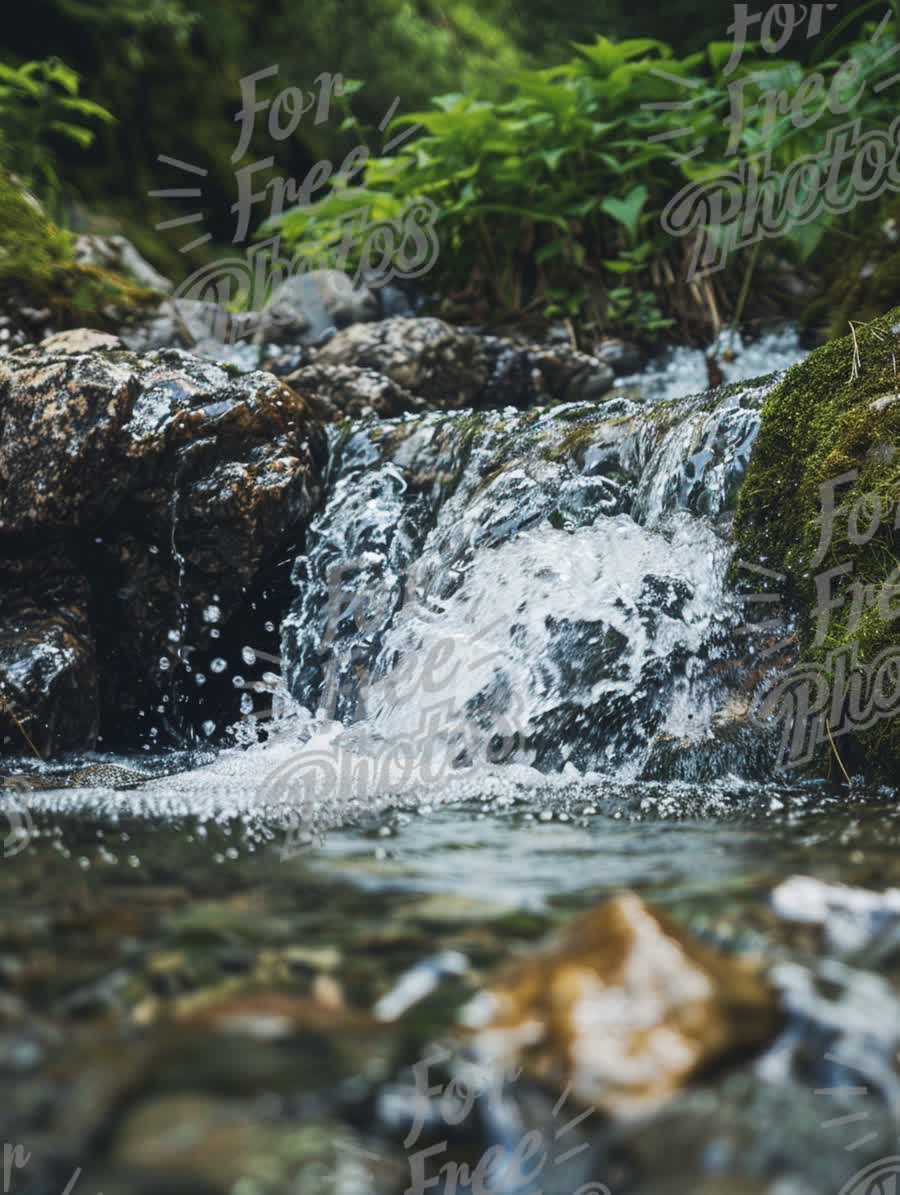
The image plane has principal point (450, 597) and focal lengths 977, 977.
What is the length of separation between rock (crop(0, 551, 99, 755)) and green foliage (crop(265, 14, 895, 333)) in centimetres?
377

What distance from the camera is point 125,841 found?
1984mm

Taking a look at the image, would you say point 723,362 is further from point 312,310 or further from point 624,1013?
point 624,1013

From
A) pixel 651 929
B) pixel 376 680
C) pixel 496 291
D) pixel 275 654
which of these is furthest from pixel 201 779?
pixel 496 291

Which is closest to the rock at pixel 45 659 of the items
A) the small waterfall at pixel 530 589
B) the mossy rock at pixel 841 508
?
the small waterfall at pixel 530 589

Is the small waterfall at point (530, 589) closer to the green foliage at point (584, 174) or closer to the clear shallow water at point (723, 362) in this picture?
the clear shallow water at point (723, 362)

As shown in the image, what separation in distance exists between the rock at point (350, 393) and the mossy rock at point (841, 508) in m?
2.26

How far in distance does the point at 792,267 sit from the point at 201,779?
5453mm

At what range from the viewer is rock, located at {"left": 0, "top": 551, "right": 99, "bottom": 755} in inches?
140

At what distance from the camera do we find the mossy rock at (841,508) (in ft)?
8.75

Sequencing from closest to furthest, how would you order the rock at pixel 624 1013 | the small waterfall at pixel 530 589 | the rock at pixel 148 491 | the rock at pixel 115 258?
the rock at pixel 624 1013 < the small waterfall at pixel 530 589 < the rock at pixel 148 491 < the rock at pixel 115 258

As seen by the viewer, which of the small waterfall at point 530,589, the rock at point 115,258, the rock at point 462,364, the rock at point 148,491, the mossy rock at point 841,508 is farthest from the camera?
the rock at point 115,258

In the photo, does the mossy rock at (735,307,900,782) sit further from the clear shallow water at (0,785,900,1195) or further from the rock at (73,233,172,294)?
the rock at (73,233,172,294)

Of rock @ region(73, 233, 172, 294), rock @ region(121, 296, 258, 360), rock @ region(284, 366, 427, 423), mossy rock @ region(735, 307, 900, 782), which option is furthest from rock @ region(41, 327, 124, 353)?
mossy rock @ region(735, 307, 900, 782)

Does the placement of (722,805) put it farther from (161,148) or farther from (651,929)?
(161,148)
